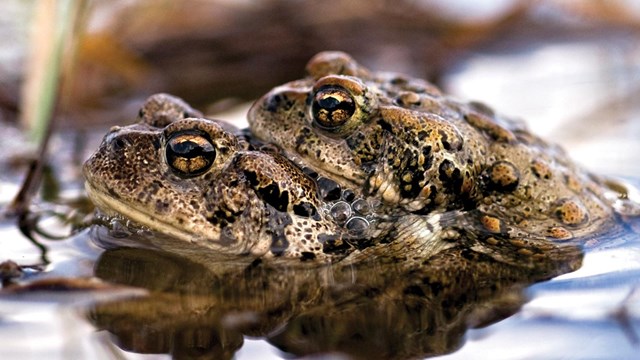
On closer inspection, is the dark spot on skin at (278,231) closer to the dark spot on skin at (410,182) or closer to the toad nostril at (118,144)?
the dark spot on skin at (410,182)

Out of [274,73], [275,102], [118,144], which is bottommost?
[118,144]

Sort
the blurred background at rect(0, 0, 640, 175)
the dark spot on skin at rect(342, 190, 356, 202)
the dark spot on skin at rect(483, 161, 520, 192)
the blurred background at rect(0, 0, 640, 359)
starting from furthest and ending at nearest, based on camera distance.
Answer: the blurred background at rect(0, 0, 640, 175)
the dark spot on skin at rect(483, 161, 520, 192)
the dark spot on skin at rect(342, 190, 356, 202)
the blurred background at rect(0, 0, 640, 359)

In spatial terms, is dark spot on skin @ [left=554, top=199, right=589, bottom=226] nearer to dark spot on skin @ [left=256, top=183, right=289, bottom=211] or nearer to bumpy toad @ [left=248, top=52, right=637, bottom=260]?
bumpy toad @ [left=248, top=52, right=637, bottom=260]

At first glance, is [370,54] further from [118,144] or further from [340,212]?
[118,144]

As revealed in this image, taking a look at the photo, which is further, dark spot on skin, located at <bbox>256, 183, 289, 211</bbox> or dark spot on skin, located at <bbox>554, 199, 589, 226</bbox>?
dark spot on skin, located at <bbox>554, 199, 589, 226</bbox>

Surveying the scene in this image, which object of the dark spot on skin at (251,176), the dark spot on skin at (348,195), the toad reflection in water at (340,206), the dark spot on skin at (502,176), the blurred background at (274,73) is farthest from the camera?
the dark spot on skin at (502,176)

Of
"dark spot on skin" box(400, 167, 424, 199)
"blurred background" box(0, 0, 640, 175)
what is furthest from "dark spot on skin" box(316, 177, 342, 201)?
"blurred background" box(0, 0, 640, 175)

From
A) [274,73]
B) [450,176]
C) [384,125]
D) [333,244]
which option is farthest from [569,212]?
[274,73]

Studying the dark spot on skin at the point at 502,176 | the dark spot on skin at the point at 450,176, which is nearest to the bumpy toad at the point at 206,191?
the dark spot on skin at the point at 450,176
